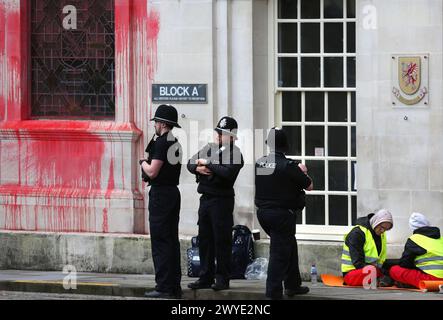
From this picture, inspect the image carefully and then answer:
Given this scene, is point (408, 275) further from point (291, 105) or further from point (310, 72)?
point (310, 72)

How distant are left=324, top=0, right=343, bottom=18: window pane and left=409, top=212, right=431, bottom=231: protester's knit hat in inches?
120

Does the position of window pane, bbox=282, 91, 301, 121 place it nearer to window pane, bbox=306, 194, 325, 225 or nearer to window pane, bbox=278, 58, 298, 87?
window pane, bbox=278, 58, 298, 87

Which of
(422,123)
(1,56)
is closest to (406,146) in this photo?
(422,123)

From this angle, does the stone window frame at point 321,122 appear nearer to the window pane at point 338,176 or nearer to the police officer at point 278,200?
the window pane at point 338,176

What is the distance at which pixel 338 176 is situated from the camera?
17.8m

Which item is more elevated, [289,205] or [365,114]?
[365,114]

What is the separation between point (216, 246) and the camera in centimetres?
1566

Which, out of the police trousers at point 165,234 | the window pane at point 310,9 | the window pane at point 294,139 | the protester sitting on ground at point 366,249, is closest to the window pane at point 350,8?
the window pane at point 310,9

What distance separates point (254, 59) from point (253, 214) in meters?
2.05

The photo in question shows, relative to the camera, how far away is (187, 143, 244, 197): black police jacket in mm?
15484

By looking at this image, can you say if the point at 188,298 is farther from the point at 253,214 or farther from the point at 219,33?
the point at 219,33

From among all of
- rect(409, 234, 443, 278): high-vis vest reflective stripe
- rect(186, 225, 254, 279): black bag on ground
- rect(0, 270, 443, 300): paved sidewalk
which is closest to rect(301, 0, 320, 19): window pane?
rect(186, 225, 254, 279): black bag on ground

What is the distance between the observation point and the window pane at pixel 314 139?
17906mm
